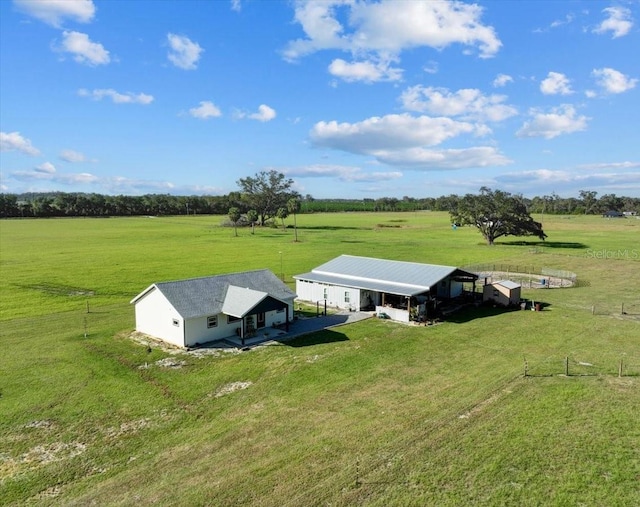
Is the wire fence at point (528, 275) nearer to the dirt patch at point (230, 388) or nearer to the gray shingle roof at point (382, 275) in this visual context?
the gray shingle roof at point (382, 275)

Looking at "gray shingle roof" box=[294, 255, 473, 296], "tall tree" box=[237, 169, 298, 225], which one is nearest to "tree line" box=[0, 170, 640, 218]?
"tall tree" box=[237, 169, 298, 225]

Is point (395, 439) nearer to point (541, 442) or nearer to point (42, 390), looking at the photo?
point (541, 442)

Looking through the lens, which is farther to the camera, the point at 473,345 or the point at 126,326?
the point at 126,326

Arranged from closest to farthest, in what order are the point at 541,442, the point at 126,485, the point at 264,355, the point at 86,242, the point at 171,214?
the point at 126,485 < the point at 541,442 < the point at 264,355 < the point at 86,242 < the point at 171,214

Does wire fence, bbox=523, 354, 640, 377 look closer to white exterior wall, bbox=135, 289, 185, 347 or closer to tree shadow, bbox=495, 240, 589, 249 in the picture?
white exterior wall, bbox=135, 289, 185, 347

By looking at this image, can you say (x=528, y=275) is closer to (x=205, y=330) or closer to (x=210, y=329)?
(x=210, y=329)

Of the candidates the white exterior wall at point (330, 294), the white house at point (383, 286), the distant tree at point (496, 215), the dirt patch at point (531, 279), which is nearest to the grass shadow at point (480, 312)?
the white house at point (383, 286)

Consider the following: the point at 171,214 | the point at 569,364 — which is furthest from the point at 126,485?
the point at 171,214
